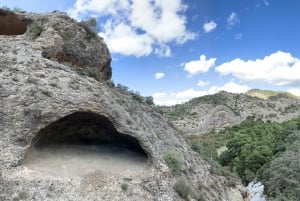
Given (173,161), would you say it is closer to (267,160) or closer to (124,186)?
(124,186)

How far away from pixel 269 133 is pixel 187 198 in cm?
4480

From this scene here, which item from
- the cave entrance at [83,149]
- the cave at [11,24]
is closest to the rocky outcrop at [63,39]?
the cave at [11,24]

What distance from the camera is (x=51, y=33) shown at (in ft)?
95.1

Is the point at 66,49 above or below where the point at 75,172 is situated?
above

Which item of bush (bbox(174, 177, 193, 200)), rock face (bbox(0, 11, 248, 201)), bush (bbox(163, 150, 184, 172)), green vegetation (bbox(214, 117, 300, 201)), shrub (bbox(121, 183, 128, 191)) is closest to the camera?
rock face (bbox(0, 11, 248, 201))

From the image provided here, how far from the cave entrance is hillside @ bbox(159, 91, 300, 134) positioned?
8513 centimetres

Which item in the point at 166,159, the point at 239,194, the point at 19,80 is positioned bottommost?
the point at 239,194

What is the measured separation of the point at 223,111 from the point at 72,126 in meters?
104

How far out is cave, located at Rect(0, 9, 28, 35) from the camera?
104 ft

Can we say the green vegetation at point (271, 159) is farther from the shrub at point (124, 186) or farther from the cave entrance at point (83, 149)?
the shrub at point (124, 186)

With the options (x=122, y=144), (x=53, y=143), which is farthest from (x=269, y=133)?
(x=53, y=143)

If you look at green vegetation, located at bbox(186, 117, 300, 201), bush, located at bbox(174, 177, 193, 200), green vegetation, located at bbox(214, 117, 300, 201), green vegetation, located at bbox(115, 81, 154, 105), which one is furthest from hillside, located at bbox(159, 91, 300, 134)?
bush, located at bbox(174, 177, 193, 200)

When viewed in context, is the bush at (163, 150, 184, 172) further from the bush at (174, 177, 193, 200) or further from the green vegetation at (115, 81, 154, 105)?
the green vegetation at (115, 81, 154, 105)

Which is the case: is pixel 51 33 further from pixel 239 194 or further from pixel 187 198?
pixel 239 194
